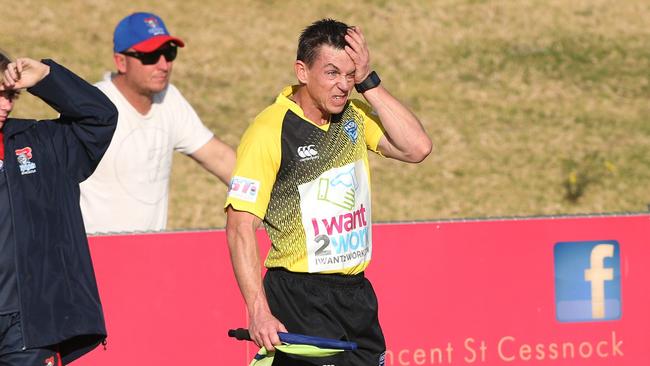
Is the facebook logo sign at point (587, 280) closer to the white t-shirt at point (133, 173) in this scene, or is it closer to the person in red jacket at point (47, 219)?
the white t-shirt at point (133, 173)

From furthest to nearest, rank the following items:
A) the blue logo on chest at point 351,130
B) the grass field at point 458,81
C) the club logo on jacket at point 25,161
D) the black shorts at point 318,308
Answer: the grass field at point 458,81 → the blue logo on chest at point 351,130 → the black shorts at point 318,308 → the club logo on jacket at point 25,161

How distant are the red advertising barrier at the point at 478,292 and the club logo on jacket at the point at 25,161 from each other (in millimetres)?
2127

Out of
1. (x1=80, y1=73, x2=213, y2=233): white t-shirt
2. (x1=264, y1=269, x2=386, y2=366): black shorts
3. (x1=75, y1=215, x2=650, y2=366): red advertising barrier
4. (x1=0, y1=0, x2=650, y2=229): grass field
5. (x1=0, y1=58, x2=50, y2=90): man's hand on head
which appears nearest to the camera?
(x1=0, y1=58, x2=50, y2=90): man's hand on head

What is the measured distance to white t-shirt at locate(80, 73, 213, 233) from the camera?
797 cm

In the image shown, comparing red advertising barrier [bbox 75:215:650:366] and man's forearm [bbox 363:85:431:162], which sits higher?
man's forearm [bbox 363:85:431:162]

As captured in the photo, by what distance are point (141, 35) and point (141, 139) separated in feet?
2.21

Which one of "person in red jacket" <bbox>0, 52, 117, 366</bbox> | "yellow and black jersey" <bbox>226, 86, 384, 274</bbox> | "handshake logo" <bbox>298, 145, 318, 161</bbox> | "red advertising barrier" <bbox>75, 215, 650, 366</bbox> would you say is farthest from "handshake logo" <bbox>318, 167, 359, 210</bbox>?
"red advertising barrier" <bbox>75, 215, 650, 366</bbox>

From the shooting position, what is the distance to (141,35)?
322 inches

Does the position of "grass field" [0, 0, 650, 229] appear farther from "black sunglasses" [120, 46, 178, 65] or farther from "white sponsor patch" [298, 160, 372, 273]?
"white sponsor patch" [298, 160, 372, 273]

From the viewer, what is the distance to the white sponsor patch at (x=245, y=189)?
18.6 feet

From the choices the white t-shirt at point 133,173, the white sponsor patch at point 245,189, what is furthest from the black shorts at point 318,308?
the white t-shirt at point 133,173

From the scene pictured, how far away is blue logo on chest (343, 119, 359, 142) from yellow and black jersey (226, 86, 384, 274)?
0.09 meters

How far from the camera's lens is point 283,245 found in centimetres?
592

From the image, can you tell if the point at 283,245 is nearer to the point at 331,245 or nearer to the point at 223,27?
the point at 331,245
